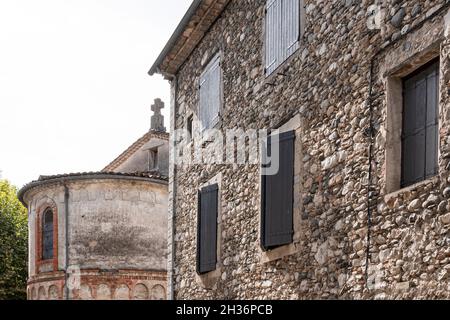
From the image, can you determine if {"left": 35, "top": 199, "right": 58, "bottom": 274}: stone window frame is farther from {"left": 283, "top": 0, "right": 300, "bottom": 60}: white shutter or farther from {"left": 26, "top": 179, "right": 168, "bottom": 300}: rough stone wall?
{"left": 283, "top": 0, "right": 300, "bottom": 60}: white shutter

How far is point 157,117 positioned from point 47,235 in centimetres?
926

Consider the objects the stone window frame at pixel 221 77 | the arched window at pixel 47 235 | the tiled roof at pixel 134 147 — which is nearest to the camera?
the stone window frame at pixel 221 77

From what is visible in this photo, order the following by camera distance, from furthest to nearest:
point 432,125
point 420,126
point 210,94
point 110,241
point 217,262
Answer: point 110,241 < point 210,94 < point 217,262 < point 420,126 < point 432,125

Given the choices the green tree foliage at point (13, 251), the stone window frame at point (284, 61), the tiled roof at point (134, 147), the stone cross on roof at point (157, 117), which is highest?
the stone cross on roof at point (157, 117)

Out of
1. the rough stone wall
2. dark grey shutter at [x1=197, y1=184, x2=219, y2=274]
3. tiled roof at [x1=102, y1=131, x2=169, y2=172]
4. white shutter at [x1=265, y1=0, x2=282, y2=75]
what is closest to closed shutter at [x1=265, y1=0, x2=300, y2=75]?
white shutter at [x1=265, y1=0, x2=282, y2=75]

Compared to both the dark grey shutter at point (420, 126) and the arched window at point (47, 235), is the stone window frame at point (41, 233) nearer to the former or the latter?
the arched window at point (47, 235)

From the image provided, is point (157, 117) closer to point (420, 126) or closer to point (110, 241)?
point (110, 241)

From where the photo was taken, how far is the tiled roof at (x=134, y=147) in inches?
989

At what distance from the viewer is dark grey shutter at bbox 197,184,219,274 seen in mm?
10609

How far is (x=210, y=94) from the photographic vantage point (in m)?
11.4

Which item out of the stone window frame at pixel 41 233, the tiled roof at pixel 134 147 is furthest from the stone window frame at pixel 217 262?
the tiled roof at pixel 134 147

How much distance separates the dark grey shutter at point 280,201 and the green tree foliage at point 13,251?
21919mm

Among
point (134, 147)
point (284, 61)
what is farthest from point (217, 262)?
point (134, 147)

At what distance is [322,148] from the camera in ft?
25.4
